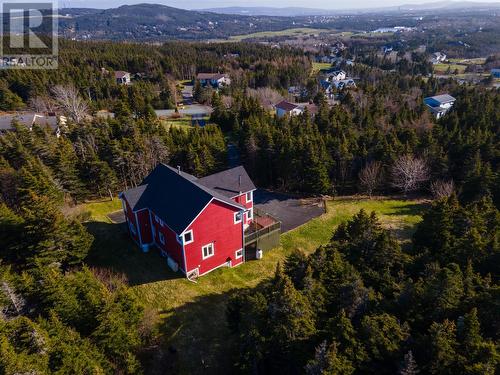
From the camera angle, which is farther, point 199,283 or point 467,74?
point 467,74

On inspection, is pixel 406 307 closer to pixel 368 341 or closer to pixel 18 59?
pixel 368 341

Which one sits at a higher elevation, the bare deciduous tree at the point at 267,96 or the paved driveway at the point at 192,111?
the bare deciduous tree at the point at 267,96

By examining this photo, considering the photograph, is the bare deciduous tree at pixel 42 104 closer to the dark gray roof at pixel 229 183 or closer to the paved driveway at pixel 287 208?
the paved driveway at pixel 287 208

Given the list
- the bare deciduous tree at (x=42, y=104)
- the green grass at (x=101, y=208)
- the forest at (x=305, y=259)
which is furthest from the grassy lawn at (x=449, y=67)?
the green grass at (x=101, y=208)

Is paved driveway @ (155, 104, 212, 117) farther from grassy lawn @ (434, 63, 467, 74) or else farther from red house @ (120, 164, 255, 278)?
grassy lawn @ (434, 63, 467, 74)

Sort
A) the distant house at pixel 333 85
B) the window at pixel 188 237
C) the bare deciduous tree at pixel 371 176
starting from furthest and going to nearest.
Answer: the distant house at pixel 333 85, the bare deciduous tree at pixel 371 176, the window at pixel 188 237

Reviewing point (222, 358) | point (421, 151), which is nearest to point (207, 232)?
point (222, 358)
